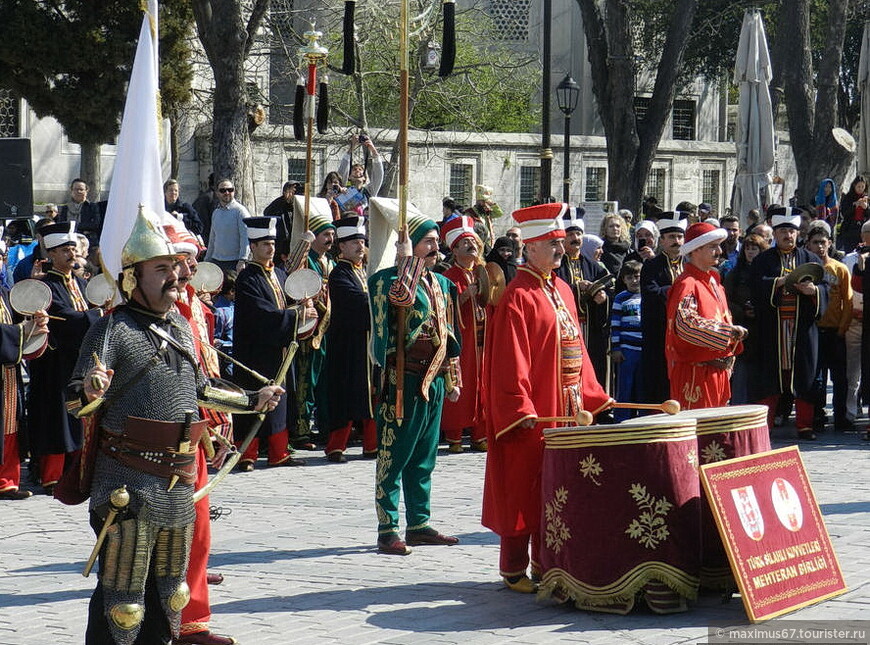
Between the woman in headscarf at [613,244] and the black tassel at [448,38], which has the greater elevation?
the black tassel at [448,38]

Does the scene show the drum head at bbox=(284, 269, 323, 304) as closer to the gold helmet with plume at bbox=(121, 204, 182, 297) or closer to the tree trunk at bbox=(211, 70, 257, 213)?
the gold helmet with plume at bbox=(121, 204, 182, 297)

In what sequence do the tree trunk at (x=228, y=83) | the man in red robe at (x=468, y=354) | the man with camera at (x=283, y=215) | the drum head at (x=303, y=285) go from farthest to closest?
the tree trunk at (x=228, y=83) → the man with camera at (x=283, y=215) → the man in red robe at (x=468, y=354) → the drum head at (x=303, y=285)

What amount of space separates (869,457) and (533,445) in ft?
18.9

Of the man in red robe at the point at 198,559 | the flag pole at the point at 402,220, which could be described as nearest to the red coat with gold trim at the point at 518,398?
the flag pole at the point at 402,220

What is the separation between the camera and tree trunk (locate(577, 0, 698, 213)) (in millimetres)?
23734

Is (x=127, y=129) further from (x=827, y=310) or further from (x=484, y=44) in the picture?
(x=484, y=44)

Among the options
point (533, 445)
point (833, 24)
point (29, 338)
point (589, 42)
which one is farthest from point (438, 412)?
point (833, 24)

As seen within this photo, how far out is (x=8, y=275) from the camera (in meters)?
16.2

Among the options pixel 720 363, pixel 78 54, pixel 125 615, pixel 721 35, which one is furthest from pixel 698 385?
pixel 721 35

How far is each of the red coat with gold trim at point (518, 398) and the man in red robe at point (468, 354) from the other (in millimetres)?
4939

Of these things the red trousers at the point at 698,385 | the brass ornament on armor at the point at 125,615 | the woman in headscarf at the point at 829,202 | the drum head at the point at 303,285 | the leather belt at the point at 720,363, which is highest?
the woman in headscarf at the point at 829,202

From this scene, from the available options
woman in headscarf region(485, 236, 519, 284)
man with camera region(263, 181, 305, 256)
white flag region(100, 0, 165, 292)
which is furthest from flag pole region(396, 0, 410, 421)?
man with camera region(263, 181, 305, 256)

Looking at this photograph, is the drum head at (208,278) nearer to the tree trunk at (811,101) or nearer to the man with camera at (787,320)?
the man with camera at (787,320)

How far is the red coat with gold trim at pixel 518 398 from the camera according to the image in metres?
7.78
